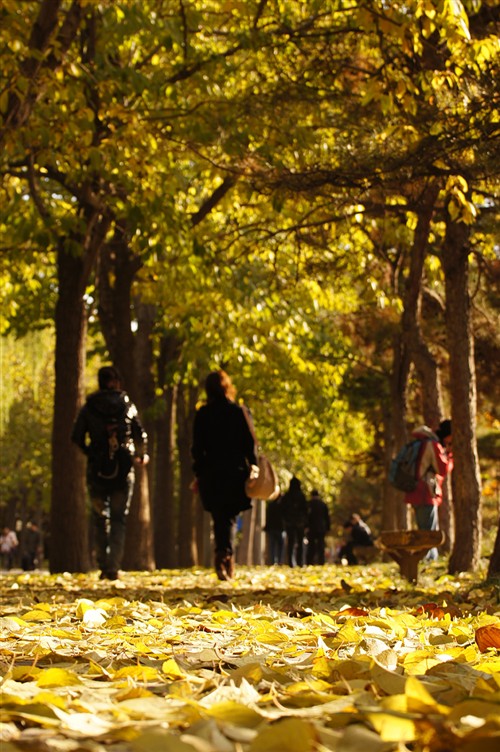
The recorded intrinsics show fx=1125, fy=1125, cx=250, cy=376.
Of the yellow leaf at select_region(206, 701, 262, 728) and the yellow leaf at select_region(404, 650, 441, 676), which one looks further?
the yellow leaf at select_region(404, 650, 441, 676)

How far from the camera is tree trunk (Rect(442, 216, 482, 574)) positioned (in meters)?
12.3

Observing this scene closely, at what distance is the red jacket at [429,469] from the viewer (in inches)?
577

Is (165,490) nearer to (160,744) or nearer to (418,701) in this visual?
(418,701)

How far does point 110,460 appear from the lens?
A: 11492 millimetres

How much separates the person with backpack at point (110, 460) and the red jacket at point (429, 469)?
449 cm

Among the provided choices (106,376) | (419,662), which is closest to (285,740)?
(419,662)

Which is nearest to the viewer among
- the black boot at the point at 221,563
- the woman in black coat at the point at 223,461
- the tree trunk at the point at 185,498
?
the woman in black coat at the point at 223,461

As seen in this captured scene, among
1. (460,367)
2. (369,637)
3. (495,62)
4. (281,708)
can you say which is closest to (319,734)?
(281,708)

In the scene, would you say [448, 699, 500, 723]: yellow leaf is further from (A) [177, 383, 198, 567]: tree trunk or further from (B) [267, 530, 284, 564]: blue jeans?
(B) [267, 530, 284, 564]: blue jeans

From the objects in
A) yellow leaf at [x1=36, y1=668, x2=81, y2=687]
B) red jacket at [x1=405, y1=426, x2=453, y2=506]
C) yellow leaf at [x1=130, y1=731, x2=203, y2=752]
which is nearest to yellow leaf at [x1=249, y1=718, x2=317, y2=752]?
yellow leaf at [x1=130, y1=731, x2=203, y2=752]

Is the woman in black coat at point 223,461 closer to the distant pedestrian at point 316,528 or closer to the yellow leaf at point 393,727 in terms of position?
the yellow leaf at point 393,727

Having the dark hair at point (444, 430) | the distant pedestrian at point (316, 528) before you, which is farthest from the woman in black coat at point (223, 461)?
the distant pedestrian at point (316, 528)

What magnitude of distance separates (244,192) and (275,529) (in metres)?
13.2

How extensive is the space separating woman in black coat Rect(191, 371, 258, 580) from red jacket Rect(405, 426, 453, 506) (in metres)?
3.90
